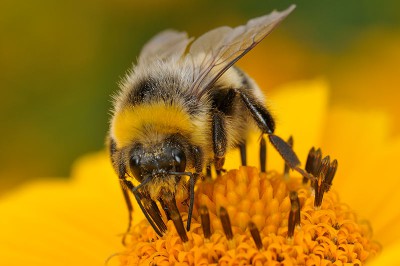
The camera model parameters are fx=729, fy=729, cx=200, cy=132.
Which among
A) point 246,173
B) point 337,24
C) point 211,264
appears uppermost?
point 337,24

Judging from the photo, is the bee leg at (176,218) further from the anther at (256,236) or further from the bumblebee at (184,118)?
the anther at (256,236)

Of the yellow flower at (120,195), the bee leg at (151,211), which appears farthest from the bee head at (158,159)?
the yellow flower at (120,195)

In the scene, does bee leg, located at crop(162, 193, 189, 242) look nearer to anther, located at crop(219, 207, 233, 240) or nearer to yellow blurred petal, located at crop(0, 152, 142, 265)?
anther, located at crop(219, 207, 233, 240)

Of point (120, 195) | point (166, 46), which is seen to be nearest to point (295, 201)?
point (166, 46)

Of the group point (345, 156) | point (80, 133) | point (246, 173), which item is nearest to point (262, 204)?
point (246, 173)

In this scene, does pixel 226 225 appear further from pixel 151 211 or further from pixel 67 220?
pixel 67 220

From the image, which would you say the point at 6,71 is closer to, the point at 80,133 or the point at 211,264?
the point at 80,133

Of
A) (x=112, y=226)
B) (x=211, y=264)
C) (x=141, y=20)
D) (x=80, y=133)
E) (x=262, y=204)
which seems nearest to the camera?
(x=211, y=264)

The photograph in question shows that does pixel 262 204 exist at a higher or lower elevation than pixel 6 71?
lower
